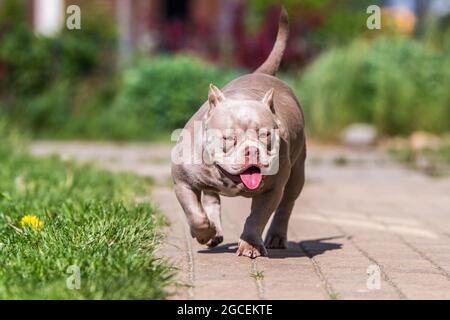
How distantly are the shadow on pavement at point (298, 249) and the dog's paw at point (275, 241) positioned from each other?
5 centimetres

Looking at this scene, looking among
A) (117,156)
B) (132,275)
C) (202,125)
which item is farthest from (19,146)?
(132,275)

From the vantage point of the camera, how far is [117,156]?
13.2m

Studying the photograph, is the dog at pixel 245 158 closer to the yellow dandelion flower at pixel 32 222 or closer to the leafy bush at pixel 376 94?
the yellow dandelion flower at pixel 32 222

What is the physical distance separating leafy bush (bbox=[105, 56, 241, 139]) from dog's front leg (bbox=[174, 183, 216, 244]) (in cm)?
1050

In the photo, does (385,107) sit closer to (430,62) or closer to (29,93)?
(430,62)

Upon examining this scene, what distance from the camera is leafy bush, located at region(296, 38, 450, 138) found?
51.3 ft

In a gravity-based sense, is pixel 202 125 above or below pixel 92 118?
above

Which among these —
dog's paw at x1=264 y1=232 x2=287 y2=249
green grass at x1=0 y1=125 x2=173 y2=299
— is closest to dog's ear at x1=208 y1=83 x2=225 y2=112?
green grass at x1=0 y1=125 x2=173 y2=299

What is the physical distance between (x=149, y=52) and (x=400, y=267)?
47.6 ft

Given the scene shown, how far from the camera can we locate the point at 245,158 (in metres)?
5.15

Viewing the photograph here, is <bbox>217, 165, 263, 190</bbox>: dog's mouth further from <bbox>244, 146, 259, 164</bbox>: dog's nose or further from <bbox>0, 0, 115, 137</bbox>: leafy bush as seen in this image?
<bbox>0, 0, 115, 137</bbox>: leafy bush

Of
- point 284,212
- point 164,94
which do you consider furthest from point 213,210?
point 164,94
